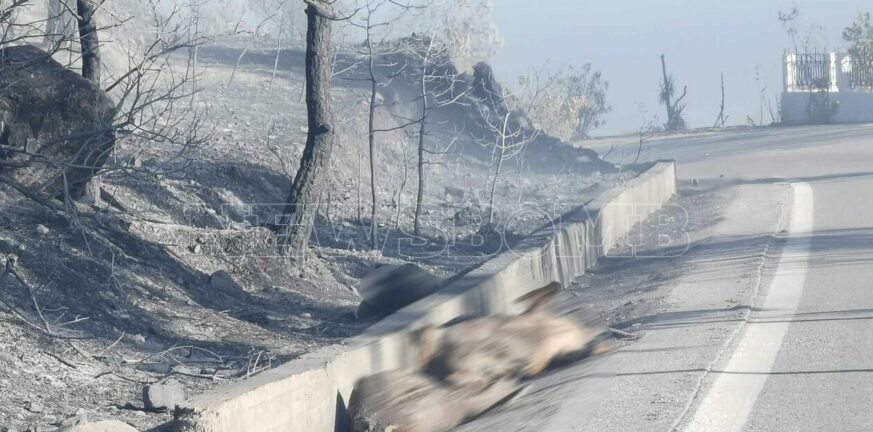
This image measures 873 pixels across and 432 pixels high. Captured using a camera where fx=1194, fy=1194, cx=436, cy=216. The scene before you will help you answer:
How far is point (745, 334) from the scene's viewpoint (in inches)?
355

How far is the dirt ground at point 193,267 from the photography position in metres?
8.57

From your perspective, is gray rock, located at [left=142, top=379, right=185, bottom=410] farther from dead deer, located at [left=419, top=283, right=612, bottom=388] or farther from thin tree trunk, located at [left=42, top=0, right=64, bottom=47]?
thin tree trunk, located at [left=42, top=0, right=64, bottom=47]

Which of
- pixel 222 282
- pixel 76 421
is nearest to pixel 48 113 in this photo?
pixel 222 282

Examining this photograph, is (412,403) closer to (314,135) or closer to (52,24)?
(314,135)

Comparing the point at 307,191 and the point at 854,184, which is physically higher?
the point at 307,191

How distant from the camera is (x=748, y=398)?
7203 millimetres

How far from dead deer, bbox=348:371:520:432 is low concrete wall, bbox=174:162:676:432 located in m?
0.11

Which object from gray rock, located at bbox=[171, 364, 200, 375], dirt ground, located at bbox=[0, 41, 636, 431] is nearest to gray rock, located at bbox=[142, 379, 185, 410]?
dirt ground, located at bbox=[0, 41, 636, 431]

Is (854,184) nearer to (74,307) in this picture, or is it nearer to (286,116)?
(286,116)

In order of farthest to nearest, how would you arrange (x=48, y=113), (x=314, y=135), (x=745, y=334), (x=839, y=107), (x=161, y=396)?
(x=839, y=107), (x=314, y=135), (x=48, y=113), (x=745, y=334), (x=161, y=396)

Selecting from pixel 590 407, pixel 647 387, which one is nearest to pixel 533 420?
pixel 590 407

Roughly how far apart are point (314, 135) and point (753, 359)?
21.2 feet

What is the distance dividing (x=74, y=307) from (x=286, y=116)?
1284 cm

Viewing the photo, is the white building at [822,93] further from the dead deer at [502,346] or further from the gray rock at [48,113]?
the dead deer at [502,346]
